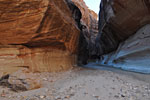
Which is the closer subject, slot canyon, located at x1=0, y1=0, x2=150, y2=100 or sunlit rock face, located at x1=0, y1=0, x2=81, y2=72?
slot canyon, located at x1=0, y1=0, x2=150, y2=100

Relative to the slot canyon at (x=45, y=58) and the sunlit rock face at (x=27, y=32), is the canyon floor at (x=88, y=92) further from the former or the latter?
the sunlit rock face at (x=27, y=32)

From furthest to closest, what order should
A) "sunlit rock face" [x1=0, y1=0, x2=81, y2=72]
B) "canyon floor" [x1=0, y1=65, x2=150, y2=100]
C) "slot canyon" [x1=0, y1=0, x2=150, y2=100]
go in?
"sunlit rock face" [x1=0, y1=0, x2=81, y2=72] → "slot canyon" [x1=0, y1=0, x2=150, y2=100] → "canyon floor" [x1=0, y1=65, x2=150, y2=100]

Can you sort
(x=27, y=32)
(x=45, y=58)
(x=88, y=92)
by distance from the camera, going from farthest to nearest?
(x=45, y=58), (x=27, y=32), (x=88, y=92)

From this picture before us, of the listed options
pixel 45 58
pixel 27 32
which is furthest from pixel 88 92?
pixel 27 32

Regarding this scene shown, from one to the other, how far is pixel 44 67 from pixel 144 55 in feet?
25.0

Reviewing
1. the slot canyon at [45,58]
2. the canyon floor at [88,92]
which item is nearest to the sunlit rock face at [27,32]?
the slot canyon at [45,58]

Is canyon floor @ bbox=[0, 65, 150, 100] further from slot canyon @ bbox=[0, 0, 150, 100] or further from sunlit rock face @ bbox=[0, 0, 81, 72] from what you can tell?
sunlit rock face @ bbox=[0, 0, 81, 72]

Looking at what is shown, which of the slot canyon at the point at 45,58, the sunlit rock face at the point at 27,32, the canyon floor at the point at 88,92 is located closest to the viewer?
the canyon floor at the point at 88,92

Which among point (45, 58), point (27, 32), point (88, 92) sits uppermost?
point (27, 32)

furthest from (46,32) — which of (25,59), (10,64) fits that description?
(10,64)

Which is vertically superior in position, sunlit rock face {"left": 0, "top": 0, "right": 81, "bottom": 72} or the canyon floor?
sunlit rock face {"left": 0, "top": 0, "right": 81, "bottom": 72}

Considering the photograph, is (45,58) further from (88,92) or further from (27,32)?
(88,92)

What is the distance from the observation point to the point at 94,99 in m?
2.29

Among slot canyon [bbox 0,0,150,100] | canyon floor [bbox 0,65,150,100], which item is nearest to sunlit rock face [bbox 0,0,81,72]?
slot canyon [bbox 0,0,150,100]
